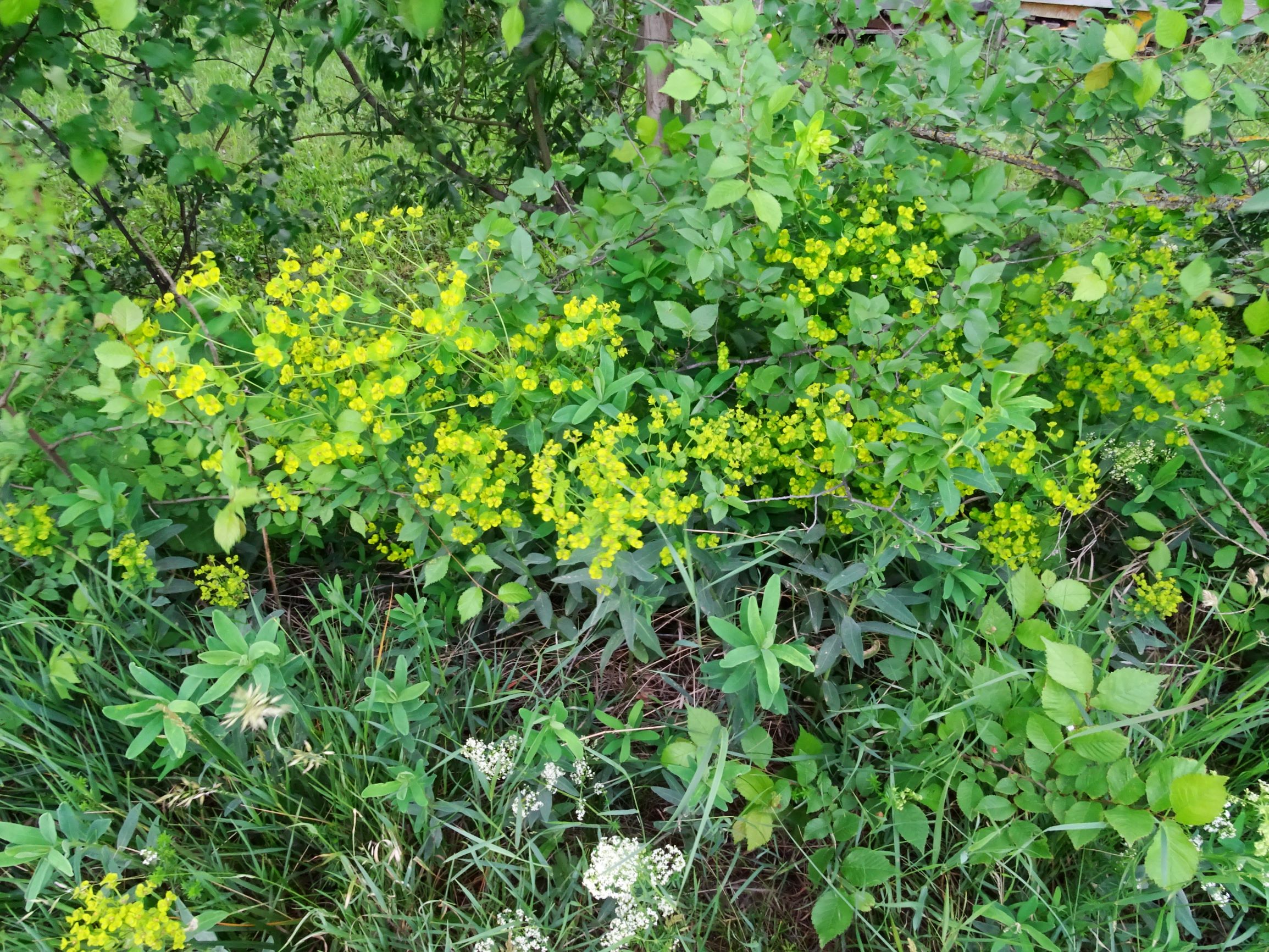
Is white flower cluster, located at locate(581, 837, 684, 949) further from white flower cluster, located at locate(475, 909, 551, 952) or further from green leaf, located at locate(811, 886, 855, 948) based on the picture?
green leaf, located at locate(811, 886, 855, 948)

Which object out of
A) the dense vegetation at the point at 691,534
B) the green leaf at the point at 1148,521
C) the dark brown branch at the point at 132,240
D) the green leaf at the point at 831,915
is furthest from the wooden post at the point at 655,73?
the green leaf at the point at 831,915

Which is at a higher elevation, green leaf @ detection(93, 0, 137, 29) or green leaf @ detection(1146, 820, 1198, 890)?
green leaf @ detection(93, 0, 137, 29)

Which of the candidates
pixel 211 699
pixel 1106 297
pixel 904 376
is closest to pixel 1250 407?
pixel 1106 297

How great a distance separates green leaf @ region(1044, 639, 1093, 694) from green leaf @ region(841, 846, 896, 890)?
0.49 metres

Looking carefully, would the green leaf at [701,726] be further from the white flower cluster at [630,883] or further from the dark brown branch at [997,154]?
the dark brown branch at [997,154]

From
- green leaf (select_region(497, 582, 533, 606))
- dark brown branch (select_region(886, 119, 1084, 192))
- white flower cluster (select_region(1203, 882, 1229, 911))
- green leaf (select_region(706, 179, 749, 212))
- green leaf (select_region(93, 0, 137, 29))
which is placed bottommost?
white flower cluster (select_region(1203, 882, 1229, 911))

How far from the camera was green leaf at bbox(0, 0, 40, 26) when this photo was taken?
3.78 ft

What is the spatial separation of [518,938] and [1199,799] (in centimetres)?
121

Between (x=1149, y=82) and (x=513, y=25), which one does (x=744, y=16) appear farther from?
(x=1149, y=82)

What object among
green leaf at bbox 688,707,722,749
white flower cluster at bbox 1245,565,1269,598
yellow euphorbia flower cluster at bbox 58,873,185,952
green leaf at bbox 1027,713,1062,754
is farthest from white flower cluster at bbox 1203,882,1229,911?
yellow euphorbia flower cluster at bbox 58,873,185,952

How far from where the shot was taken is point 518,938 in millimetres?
1471

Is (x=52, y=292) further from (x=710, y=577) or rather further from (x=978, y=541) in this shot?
(x=978, y=541)

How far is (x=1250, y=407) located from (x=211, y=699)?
2.32 metres

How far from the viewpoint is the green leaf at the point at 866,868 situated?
154cm
